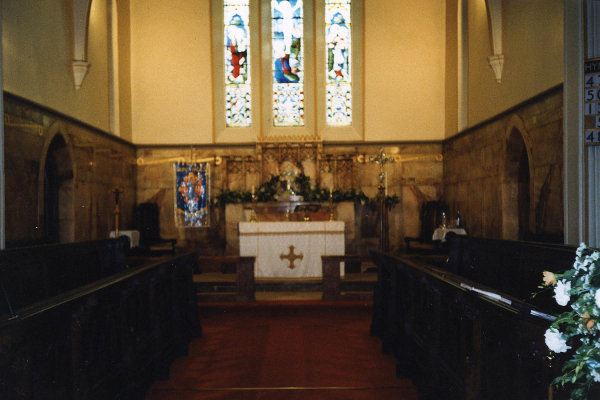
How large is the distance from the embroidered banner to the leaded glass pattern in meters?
1.59

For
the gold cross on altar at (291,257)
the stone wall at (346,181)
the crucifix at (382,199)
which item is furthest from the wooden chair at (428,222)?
the gold cross on altar at (291,257)

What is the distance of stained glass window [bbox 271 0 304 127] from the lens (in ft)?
37.4

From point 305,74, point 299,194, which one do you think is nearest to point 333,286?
point 299,194

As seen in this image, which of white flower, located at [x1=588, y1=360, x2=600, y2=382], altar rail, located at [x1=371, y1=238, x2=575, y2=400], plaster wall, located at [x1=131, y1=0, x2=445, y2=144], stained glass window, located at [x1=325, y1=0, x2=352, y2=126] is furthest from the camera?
stained glass window, located at [x1=325, y1=0, x2=352, y2=126]

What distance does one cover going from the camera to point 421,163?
11148 millimetres

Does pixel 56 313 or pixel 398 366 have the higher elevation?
pixel 56 313

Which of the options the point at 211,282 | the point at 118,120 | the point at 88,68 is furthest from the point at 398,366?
the point at 118,120

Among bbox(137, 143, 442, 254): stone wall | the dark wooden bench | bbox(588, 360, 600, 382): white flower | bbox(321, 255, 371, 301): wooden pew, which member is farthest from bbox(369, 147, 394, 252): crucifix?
bbox(588, 360, 600, 382): white flower

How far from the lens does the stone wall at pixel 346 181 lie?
36.1 ft

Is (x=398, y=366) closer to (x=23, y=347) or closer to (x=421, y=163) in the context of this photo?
(x=23, y=347)

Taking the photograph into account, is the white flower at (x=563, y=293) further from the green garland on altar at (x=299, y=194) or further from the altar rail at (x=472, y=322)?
the green garland on altar at (x=299, y=194)

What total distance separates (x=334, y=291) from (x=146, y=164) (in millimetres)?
6010

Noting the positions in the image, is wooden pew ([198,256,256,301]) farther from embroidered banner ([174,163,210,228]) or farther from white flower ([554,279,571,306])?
white flower ([554,279,571,306])

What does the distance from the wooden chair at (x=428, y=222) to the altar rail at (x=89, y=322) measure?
221 inches
